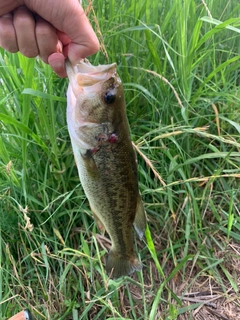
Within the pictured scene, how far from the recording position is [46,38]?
4.84ft

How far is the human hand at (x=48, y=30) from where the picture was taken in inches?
52.6

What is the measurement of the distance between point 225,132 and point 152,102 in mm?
476

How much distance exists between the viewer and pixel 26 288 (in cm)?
174

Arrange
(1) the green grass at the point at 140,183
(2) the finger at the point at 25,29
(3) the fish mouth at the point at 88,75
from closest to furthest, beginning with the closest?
(3) the fish mouth at the point at 88,75
(2) the finger at the point at 25,29
(1) the green grass at the point at 140,183

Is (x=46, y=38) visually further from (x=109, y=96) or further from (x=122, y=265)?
(x=122, y=265)

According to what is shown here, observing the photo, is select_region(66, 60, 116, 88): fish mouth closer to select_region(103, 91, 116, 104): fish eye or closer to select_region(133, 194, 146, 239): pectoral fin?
select_region(103, 91, 116, 104): fish eye

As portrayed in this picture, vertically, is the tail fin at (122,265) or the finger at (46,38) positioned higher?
the finger at (46,38)

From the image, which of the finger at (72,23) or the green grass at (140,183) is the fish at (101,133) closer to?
the finger at (72,23)

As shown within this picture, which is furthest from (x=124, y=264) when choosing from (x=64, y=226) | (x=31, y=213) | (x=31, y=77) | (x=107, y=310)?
(x=31, y=77)

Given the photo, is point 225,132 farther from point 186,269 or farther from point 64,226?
point 64,226

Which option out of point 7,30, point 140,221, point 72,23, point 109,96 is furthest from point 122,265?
point 7,30

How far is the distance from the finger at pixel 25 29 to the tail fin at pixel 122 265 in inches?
39.5

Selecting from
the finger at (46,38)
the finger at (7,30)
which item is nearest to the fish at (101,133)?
the finger at (46,38)

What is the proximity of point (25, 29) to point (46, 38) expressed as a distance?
10cm
